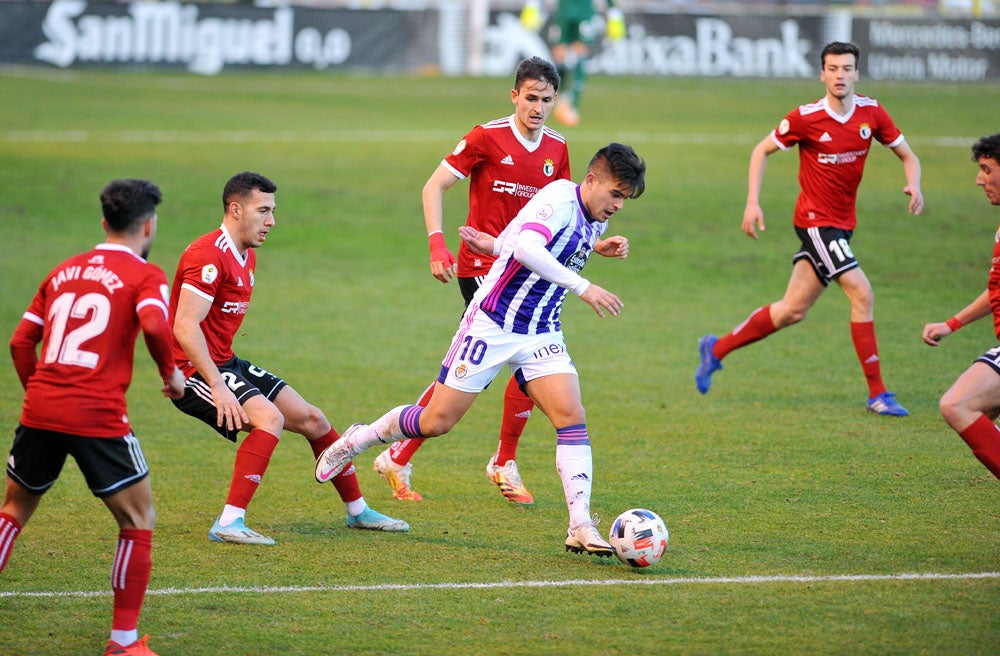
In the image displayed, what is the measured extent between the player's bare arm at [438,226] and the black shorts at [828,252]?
3.24 m

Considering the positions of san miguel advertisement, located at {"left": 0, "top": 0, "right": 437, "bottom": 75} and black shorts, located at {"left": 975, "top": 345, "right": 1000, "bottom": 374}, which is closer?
black shorts, located at {"left": 975, "top": 345, "right": 1000, "bottom": 374}

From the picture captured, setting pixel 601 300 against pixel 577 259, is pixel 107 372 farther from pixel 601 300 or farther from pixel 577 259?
pixel 577 259

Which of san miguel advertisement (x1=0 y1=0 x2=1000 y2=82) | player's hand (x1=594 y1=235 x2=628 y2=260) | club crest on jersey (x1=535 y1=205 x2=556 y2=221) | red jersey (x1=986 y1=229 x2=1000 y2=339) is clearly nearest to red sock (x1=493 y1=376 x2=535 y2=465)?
player's hand (x1=594 y1=235 x2=628 y2=260)

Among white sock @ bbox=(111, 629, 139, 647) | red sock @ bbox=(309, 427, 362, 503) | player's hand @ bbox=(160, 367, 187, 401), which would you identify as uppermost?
player's hand @ bbox=(160, 367, 187, 401)

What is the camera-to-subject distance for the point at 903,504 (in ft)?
24.6

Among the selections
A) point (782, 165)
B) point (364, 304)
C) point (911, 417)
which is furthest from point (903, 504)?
point (782, 165)

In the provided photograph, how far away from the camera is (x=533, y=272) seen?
22.0 feet

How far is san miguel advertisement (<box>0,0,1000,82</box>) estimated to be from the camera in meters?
32.6

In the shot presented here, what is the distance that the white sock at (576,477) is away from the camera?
6609mm

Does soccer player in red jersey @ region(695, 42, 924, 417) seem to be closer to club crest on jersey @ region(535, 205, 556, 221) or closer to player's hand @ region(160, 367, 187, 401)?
club crest on jersey @ region(535, 205, 556, 221)

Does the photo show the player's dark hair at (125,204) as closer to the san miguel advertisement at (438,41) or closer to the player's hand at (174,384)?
the player's hand at (174,384)

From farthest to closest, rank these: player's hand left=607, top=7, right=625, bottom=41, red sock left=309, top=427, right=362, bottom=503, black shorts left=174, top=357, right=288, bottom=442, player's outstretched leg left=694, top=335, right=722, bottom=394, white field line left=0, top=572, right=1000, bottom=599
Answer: player's hand left=607, top=7, right=625, bottom=41 < player's outstretched leg left=694, top=335, right=722, bottom=394 < red sock left=309, top=427, right=362, bottom=503 < black shorts left=174, top=357, right=288, bottom=442 < white field line left=0, top=572, right=1000, bottom=599

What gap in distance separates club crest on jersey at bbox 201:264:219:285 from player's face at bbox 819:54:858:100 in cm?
529

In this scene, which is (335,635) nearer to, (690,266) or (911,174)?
(911,174)
